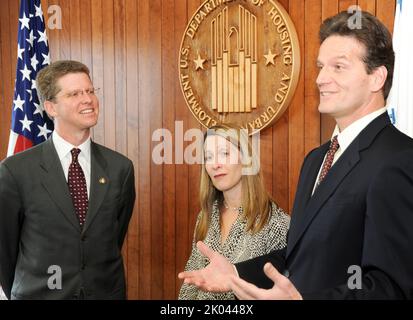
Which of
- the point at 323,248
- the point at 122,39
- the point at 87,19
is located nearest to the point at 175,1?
the point at 122,39

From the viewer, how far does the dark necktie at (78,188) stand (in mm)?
2213

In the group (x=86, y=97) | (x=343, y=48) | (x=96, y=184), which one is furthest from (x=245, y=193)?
(x=343, y=48)

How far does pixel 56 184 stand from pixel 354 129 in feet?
4.80

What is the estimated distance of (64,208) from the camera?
7.04 ft

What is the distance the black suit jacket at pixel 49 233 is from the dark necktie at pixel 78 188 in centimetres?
4

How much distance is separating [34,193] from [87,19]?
205cm

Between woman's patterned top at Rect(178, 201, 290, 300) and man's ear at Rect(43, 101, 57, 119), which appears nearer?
woman's patterned top at Rect(178, 201, 290, 300)

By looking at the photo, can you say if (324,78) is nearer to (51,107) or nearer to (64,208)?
(64,208)

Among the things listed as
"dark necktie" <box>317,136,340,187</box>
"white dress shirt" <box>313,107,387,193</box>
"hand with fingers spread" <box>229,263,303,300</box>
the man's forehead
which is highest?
the man's forehead

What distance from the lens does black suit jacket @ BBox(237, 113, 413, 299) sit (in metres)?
1.10

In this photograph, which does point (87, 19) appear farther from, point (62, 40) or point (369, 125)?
point (369, 125)

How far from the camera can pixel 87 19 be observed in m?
3.67

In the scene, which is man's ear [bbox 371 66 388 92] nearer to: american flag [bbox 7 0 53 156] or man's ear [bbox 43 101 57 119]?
man's ear [bbox 43 101 57 119]

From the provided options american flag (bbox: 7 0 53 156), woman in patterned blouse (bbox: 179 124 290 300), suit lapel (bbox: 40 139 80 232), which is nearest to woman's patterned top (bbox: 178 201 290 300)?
woman in patterned blouse (bbox: 179 124 290 300)
